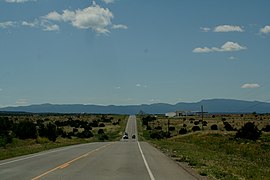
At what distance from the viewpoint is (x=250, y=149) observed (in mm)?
42750

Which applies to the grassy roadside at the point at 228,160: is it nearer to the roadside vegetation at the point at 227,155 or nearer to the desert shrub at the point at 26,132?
the roadside vegetation at the point at 227,155

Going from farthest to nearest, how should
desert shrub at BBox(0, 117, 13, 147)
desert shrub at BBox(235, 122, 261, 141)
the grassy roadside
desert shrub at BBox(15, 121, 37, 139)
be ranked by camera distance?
desert shrub at BBox(15, 121, 37, 139) → desert shrub at BBox(235, 122, 261, 141) → desert shrub at BBox(0, 117, 13, 147) → the grassy roadside

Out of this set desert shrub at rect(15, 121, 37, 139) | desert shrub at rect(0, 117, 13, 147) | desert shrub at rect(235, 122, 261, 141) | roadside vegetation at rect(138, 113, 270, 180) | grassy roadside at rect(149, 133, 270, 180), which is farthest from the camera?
desert shrub at rect(15, 121, 37, 139)

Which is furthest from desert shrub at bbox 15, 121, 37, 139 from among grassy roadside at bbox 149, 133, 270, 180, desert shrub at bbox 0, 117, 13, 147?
grassy roadside at bbox 149, 133, 270, 180

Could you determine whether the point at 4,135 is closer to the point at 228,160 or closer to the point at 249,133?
the point at 249,133

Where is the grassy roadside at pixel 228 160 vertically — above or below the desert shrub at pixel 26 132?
below

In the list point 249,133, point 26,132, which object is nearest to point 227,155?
point 249,133

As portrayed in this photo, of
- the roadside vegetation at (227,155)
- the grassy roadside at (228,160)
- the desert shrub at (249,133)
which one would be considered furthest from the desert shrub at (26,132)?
the desert shrub at (249,133)

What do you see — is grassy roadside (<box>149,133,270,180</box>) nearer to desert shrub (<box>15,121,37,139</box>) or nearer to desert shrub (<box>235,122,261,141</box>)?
desert shrub (<box>235,122,261,141</box>)

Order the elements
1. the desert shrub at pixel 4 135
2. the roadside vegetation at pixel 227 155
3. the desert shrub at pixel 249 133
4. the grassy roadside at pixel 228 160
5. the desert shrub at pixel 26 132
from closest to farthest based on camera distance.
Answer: the grassy roadside at pixel 228 160 → the roadside vegetation at pixel 227 155 → the desert shrub at pixel 4 135 → the desert shrub at pixel 249 133 → the desert shrub at pixel 26 132

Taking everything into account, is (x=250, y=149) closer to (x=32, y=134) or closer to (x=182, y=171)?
(x=182, y=171)

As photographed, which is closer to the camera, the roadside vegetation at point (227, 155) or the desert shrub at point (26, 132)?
the roadside vegetation at point (227, 155)

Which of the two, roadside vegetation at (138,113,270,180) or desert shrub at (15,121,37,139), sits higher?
desert shrub at (15,121,37,139)

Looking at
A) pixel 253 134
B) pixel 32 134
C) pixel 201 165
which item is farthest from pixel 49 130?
pixel 201 165
